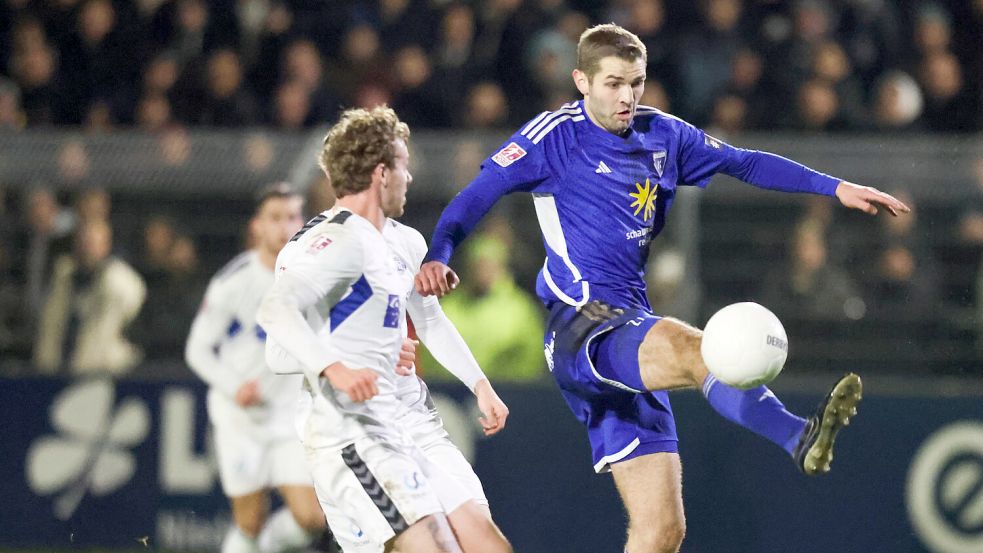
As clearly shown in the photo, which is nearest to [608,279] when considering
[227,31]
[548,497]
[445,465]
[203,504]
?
[445,465]

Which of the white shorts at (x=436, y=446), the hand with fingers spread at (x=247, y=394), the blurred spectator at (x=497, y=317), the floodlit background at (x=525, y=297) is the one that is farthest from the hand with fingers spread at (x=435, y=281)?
the blurred spectator at (x=497, y=317)

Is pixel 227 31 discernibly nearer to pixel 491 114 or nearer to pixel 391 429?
pixel 491 114

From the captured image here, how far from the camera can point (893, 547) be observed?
9211mm

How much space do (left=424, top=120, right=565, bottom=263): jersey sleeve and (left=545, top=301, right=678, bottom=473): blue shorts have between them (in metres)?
0.56

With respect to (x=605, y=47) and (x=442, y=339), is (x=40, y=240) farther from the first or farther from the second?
(x=605, y=47)

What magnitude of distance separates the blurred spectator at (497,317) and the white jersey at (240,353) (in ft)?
6.68

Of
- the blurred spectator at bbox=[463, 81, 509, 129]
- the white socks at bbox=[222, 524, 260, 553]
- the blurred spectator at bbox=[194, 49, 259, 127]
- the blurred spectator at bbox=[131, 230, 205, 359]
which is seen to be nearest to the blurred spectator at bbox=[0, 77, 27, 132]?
the blurred spectator at bbox=[194, 49, 259, 127]

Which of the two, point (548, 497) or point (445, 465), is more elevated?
point (445, 465)

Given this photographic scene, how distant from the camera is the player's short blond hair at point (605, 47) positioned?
5898mm

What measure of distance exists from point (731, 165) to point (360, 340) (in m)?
1.91

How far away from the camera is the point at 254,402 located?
8031mm

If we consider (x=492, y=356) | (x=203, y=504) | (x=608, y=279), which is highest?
(x=608, y=279)

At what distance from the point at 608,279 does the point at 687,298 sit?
3757mm

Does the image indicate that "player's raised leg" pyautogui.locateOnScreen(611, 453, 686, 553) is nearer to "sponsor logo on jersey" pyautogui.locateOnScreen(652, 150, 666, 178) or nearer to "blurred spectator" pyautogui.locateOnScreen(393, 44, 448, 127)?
"sponsor logo on jersey" pyautogui.locateOnScreen(652, 150, 666, 178)
